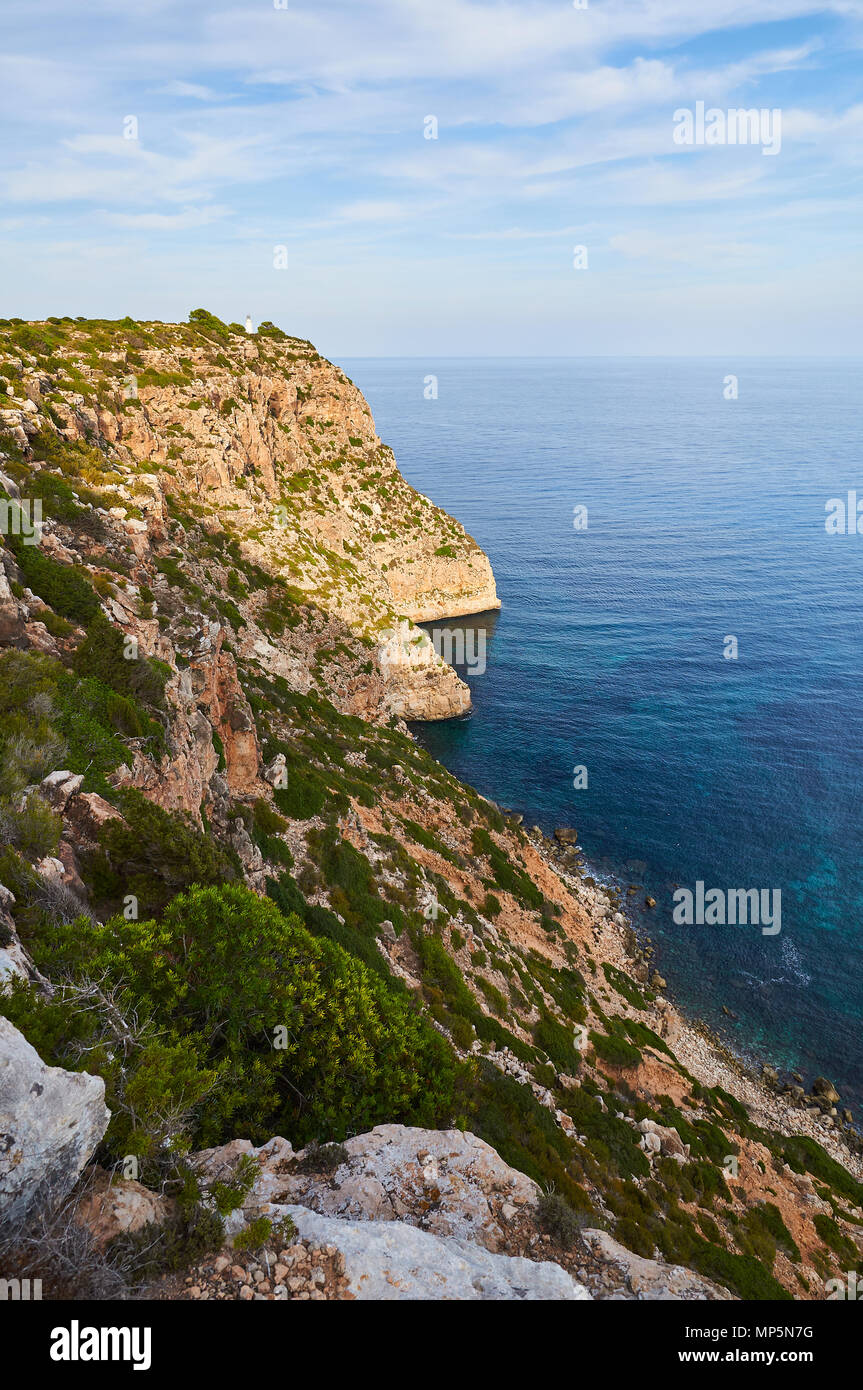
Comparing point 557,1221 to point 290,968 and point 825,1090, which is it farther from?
point 825,1090

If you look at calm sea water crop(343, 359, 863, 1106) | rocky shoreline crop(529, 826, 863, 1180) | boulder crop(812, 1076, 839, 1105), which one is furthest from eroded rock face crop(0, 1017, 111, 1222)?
calm sea water crop(343, 359, 863, 1106)

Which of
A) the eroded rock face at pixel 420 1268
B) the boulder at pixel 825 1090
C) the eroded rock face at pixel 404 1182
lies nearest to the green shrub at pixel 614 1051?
the boulder at pixel 825 1090

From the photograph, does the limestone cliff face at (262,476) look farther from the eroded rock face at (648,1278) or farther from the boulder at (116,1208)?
the eroded rock face at (648,1278)

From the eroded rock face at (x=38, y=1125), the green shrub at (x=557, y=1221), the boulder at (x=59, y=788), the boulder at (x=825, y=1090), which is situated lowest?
the boulder at (x=825, y=1090)

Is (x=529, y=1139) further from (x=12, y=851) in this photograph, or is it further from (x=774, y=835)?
(x=774, y=835)

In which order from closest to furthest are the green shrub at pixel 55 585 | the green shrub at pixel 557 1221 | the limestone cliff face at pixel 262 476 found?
1. the green shrub at pixel 557 1221
2. the green shrub at pixel 55 585
3. the limestone cliff face at pixel 262 476
